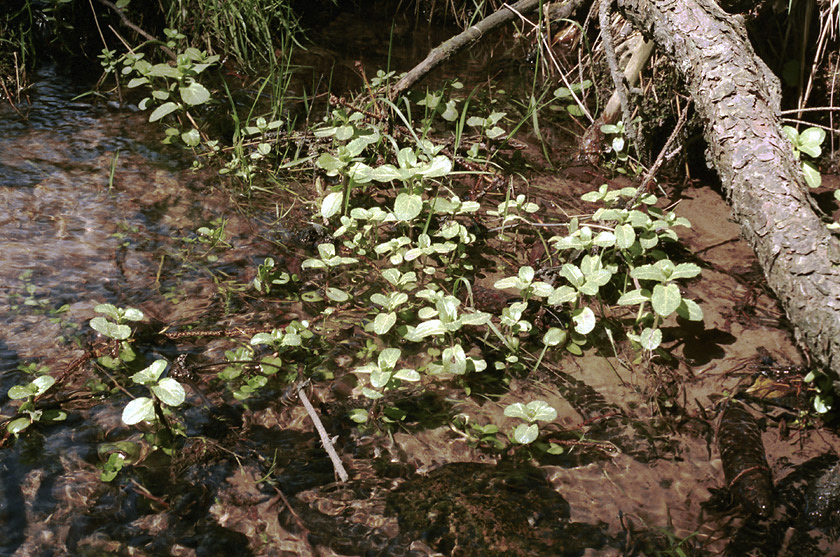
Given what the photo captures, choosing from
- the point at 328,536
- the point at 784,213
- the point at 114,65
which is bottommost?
the point at 328,536

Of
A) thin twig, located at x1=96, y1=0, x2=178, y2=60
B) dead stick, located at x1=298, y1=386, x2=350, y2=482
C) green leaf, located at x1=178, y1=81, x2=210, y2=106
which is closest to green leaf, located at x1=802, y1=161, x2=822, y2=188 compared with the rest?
dead stick, located at x1=298, y1=386, x2=350, y2=482

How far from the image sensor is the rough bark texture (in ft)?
7.27

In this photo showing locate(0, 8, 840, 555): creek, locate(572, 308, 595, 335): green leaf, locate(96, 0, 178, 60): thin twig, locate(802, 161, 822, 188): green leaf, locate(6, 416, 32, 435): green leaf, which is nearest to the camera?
locate(0, 8, 840, 555): creek

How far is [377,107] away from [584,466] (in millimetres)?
2396

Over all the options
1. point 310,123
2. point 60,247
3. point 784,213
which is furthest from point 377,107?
point 784,213

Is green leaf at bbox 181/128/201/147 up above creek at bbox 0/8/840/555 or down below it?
above

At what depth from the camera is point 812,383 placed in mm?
2430

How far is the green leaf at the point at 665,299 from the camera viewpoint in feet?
7.88

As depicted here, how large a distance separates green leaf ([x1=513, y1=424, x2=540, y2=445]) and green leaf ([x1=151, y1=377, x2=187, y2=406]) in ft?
3.56

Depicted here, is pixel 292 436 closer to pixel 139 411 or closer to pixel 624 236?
Answer: pixel 139 411

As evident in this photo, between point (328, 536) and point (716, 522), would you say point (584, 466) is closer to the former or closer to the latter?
point (716, 522)

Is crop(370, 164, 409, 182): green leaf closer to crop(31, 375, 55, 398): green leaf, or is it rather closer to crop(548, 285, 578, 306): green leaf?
crop(548, 285, 578, 306): green leaf

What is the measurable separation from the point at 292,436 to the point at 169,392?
445 millimetres

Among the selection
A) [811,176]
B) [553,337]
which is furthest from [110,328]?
[811,176]
